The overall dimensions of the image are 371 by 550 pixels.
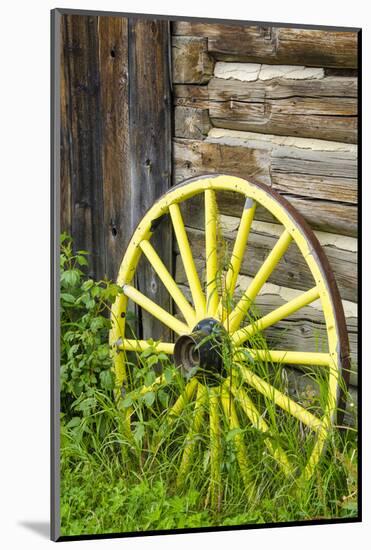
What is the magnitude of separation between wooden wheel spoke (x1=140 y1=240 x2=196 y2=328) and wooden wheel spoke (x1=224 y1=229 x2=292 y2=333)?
5.8 inches

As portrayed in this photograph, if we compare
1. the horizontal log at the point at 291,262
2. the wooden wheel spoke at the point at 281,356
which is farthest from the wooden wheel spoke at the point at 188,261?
the wooden wheel spoke at the point at 281,356

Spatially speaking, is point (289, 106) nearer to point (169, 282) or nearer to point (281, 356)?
point (169, 282)

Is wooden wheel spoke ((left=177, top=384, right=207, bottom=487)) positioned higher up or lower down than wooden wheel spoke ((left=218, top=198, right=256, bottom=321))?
lower down

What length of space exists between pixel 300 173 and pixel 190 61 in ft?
1.80

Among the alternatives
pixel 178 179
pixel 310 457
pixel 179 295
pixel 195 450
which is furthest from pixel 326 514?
pixel 178 179

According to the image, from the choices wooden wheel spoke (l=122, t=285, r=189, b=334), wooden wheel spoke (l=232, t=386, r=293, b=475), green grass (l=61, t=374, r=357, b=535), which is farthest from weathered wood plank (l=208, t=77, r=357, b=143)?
green grass (l=61, t=374, r=357, b=535)

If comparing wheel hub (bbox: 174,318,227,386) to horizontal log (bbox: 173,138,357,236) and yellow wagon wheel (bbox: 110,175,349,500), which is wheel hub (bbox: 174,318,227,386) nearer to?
yellow wagon wheel (bbox: 110,175,349,500)

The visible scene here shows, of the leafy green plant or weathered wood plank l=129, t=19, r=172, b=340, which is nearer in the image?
the leafy green plant

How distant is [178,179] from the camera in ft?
15.5

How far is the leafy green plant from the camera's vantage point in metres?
4.42

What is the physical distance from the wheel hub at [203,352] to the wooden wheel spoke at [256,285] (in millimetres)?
45

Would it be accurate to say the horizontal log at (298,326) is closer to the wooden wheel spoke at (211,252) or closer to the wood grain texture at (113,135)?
the wooden wheel spoke at (211,252)

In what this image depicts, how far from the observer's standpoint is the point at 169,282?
4680mm

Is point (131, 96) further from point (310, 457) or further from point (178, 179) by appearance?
point (310, 457)
